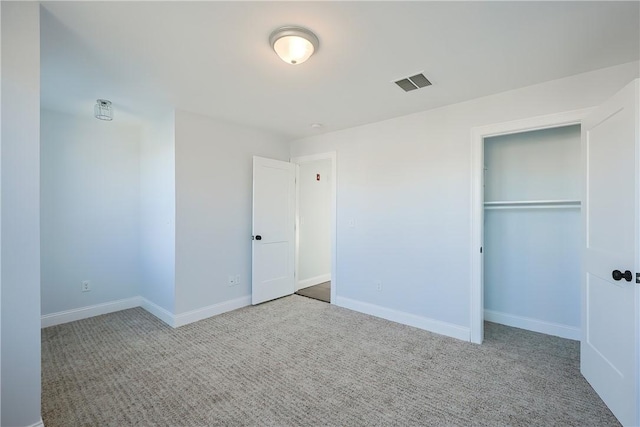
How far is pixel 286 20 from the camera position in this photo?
1746 millimetres

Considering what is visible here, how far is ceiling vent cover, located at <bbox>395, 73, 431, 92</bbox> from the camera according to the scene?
2.49m

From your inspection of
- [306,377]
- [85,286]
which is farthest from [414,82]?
[85,286]

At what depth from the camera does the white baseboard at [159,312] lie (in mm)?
3352

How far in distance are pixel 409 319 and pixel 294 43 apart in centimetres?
305

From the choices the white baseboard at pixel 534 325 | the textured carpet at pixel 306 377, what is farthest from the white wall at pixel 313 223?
the white baseboard at pixel 534 325

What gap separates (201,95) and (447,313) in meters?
3.43

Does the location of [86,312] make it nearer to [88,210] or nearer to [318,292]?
[88,210]

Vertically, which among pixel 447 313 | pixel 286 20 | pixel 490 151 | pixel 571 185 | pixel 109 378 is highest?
pixel 286 20

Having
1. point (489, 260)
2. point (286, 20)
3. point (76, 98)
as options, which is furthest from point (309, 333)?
point (76, 98)

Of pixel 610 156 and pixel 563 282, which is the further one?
pixel 563 282

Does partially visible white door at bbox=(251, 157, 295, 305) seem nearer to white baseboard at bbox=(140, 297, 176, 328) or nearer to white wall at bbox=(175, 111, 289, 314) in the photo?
white wall at bbox=(175, 111, 289, 314)

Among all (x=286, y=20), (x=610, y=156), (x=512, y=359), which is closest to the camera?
(x=286, y=20)

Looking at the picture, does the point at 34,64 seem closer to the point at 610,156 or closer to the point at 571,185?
the point at 610,156

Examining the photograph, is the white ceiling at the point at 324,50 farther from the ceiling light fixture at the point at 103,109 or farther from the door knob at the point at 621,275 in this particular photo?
the door knob at the point at 621,275
